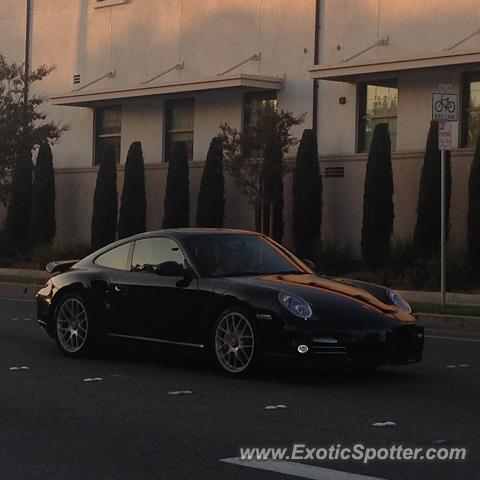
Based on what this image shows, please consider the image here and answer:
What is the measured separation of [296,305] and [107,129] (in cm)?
2388

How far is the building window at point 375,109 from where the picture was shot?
86.8 feet

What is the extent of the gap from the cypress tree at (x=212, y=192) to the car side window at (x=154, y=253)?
1633 cm

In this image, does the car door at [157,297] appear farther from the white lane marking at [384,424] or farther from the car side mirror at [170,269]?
the white lane marking at [384,424]

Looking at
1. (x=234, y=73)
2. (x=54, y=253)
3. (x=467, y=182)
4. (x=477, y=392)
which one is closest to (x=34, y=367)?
(x=477, y=392)

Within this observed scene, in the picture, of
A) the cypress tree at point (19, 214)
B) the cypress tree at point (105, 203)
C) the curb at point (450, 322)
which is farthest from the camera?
the cypress tree at point (19, 214)

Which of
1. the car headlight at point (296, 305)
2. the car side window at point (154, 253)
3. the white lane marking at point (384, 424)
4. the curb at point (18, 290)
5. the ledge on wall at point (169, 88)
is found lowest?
the curb at point (18, 290)

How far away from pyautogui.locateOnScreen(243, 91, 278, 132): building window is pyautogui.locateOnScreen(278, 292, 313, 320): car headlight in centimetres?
1818

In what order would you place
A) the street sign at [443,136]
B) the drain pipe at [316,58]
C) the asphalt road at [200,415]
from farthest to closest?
the drain pipe at [316,58] < the street sign at [443,136] < the asphalt road at [200,415]

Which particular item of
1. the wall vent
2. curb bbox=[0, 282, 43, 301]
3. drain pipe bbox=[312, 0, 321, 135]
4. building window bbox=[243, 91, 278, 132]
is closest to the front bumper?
curb bbox=[0, 282, 43, 301]

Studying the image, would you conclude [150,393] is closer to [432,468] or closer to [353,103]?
[432,468]

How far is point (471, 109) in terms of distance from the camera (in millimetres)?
25172

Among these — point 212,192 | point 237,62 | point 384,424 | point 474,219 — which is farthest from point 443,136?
point 237,62

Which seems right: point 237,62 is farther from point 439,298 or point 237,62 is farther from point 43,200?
point 439,298

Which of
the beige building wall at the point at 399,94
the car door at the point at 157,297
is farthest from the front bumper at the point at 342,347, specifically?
the beige building wall at the point at 399,94
